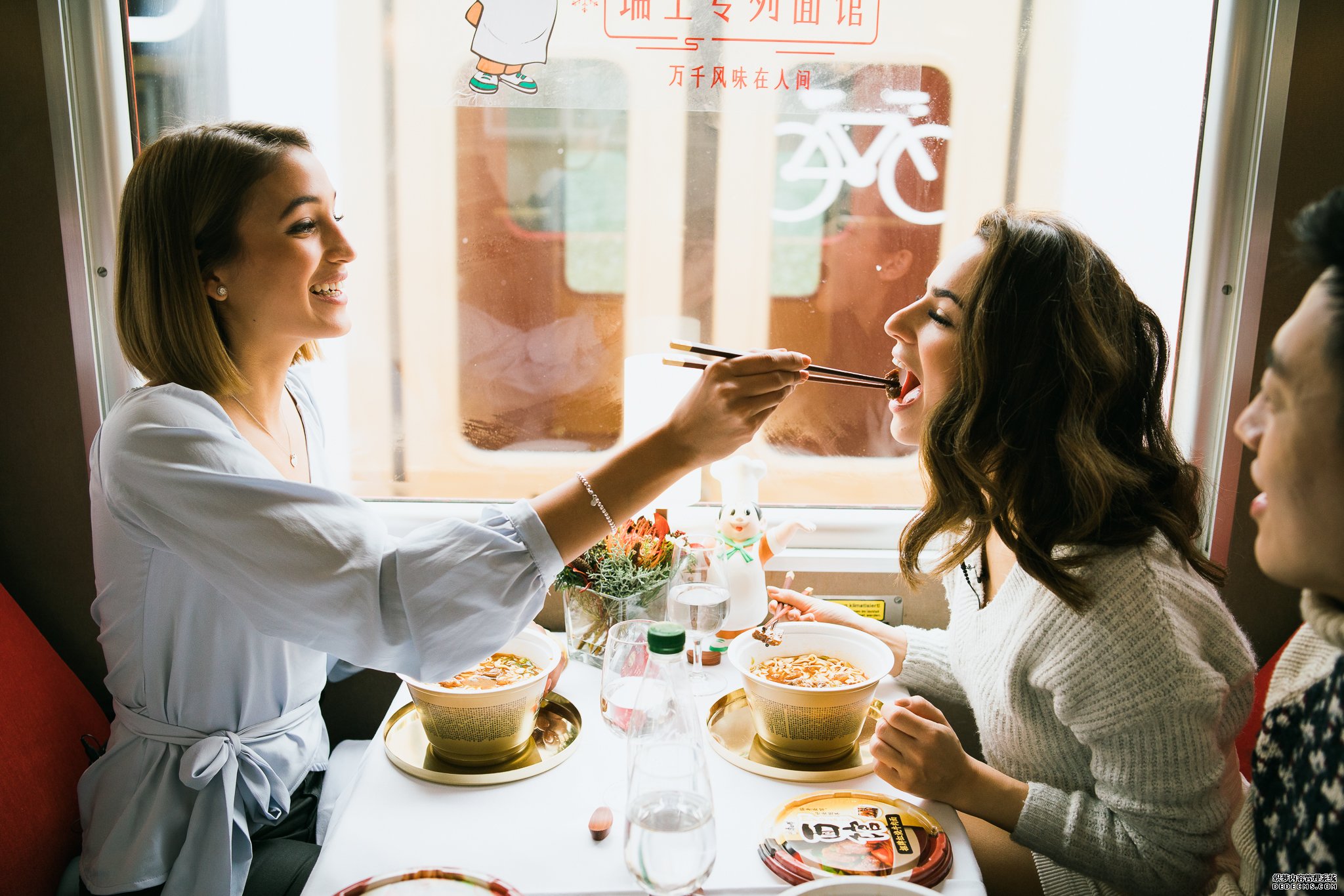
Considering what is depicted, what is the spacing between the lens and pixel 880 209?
2264 millimetres

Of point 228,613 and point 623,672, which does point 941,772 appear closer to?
point 623,672

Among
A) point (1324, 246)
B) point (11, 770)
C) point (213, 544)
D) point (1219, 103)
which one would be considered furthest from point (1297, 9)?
point (11, 770)

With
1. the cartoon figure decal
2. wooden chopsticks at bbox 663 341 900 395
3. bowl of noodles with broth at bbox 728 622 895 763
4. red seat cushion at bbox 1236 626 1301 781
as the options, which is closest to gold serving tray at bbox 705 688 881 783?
bowl of noodles with broth at bbox 728 622 895 763

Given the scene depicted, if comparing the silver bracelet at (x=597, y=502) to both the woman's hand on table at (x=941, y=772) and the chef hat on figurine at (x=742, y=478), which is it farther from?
the chef hat on figurine at (x=742, y=478)

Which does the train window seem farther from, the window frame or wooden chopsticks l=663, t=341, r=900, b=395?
wooden chopsticks l=663, t=341, r=900, b=395

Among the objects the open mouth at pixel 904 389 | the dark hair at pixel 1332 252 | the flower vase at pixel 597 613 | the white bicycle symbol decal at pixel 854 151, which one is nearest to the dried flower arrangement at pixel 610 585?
the flower vase at pixel 597 613

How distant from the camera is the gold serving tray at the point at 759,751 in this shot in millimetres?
1413

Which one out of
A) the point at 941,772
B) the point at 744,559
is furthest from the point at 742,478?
the point at 941,772

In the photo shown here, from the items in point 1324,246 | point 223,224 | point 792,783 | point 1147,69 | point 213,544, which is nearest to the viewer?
point 1324,246

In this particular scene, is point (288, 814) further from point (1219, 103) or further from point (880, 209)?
point (1219, 103)

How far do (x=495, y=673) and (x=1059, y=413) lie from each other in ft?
3.51

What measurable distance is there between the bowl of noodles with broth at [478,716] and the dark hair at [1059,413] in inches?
31.8

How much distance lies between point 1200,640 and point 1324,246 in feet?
2.21

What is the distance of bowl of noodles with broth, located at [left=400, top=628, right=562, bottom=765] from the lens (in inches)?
53.8
